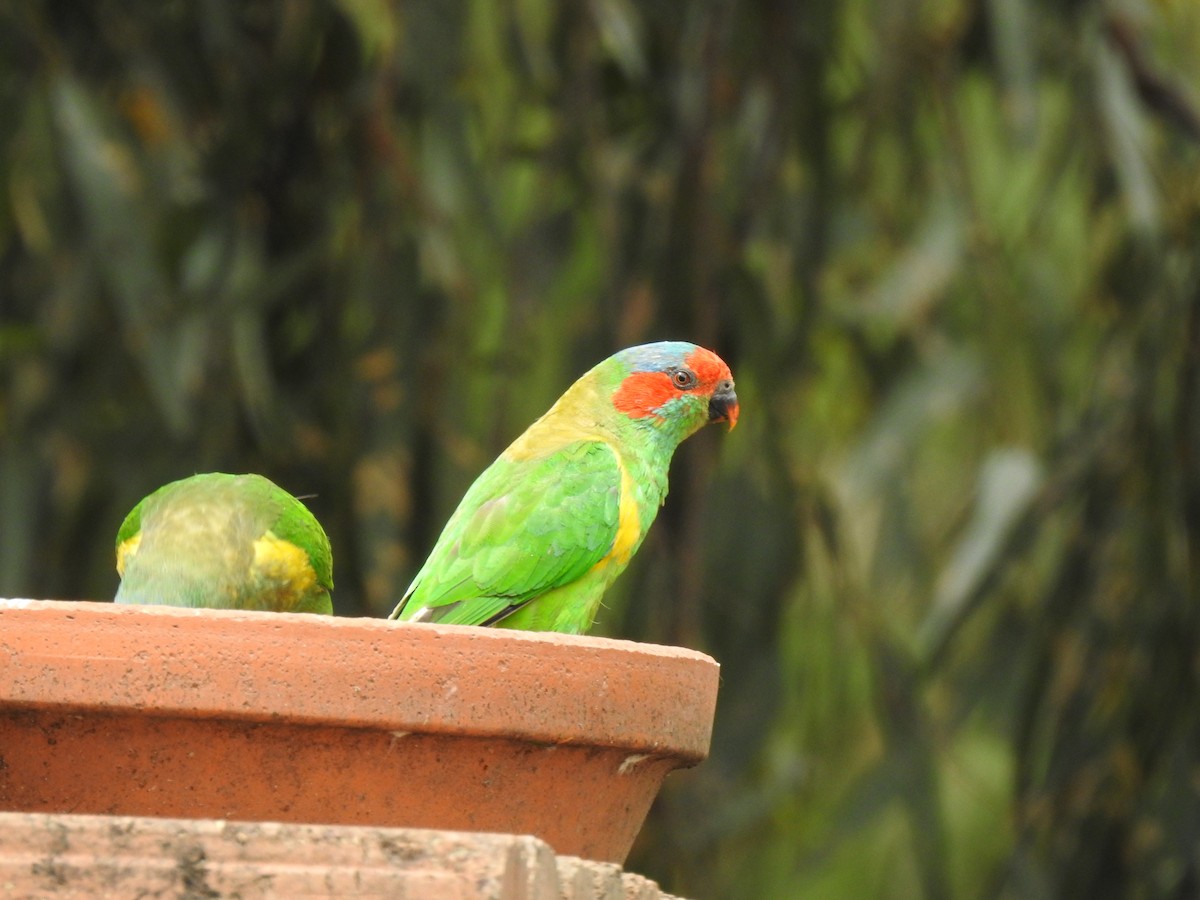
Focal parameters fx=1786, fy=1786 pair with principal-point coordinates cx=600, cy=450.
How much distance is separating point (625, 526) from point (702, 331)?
1035mm

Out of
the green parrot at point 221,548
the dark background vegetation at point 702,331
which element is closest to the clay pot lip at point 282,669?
the green parrot at point 221,548

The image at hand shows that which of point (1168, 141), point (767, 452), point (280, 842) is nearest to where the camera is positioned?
point (280, 842)

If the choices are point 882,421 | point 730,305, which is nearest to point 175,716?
point 730,305

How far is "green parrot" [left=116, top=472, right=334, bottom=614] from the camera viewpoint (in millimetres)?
1402

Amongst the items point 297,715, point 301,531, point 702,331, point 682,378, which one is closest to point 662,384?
point 682,378

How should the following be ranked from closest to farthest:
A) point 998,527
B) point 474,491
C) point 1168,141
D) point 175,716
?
Answer: point 175,716
point 474,491
point 998,527
point 1168,141

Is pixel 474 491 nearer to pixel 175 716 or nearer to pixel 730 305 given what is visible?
pixel 175 716

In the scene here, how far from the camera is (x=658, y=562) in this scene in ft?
9.59

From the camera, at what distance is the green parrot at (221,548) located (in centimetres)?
140

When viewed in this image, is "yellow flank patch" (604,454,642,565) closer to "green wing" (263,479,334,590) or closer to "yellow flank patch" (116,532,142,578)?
"green wing" (263,479,334,590)

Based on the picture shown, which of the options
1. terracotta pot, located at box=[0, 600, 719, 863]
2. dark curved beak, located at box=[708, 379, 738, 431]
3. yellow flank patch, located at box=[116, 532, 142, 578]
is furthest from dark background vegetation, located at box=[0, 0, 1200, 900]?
terracotta pot, located at box=[0, 600, 719, 863]

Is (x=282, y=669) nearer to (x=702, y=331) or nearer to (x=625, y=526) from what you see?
(x=625, y=526)

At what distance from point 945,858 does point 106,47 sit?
1.91 metres

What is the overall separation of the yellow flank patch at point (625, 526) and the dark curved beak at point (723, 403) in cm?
17
